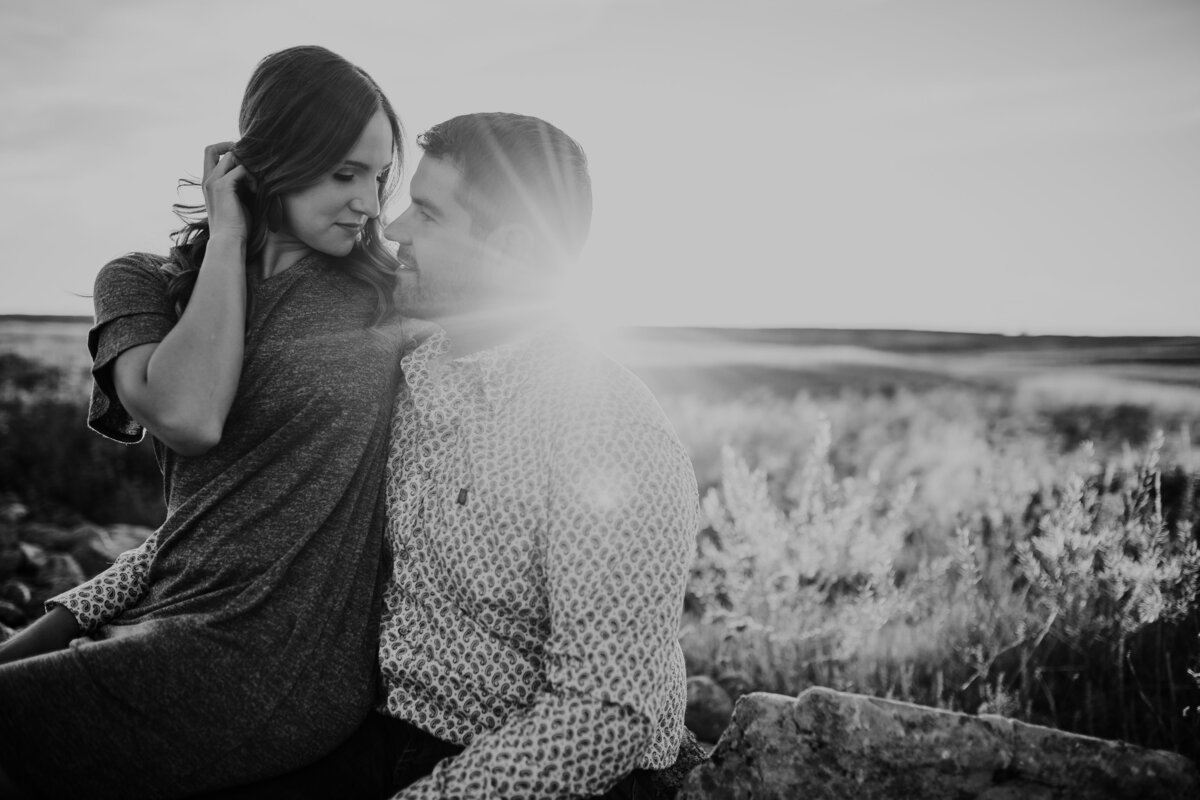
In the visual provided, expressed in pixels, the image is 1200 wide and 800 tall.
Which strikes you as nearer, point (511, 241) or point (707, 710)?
point (511, 241)

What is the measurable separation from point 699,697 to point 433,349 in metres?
2.70

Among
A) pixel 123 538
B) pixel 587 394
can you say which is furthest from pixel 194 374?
pixel 123 538

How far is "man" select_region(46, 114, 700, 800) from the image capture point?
1999mm

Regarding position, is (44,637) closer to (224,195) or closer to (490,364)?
(224,195)

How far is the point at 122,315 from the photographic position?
225 cm

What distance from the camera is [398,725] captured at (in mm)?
2424

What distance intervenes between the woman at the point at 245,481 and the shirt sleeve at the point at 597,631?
1.68ft

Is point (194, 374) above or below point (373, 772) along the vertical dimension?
above

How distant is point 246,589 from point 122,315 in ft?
2.62

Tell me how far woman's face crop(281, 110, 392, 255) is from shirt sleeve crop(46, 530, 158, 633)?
1.01 meters

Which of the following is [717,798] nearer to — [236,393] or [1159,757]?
[1159,757]

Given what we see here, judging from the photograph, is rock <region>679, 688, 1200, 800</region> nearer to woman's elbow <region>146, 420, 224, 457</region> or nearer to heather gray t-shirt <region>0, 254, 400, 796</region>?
heather gray t-shirt <region>0, 254, 400, 796</region>

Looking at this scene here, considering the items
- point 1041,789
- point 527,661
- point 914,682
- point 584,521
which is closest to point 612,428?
point 584,521

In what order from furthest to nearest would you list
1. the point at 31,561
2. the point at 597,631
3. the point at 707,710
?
the point at 31,561
the point at 707,710
the point at 597,631
